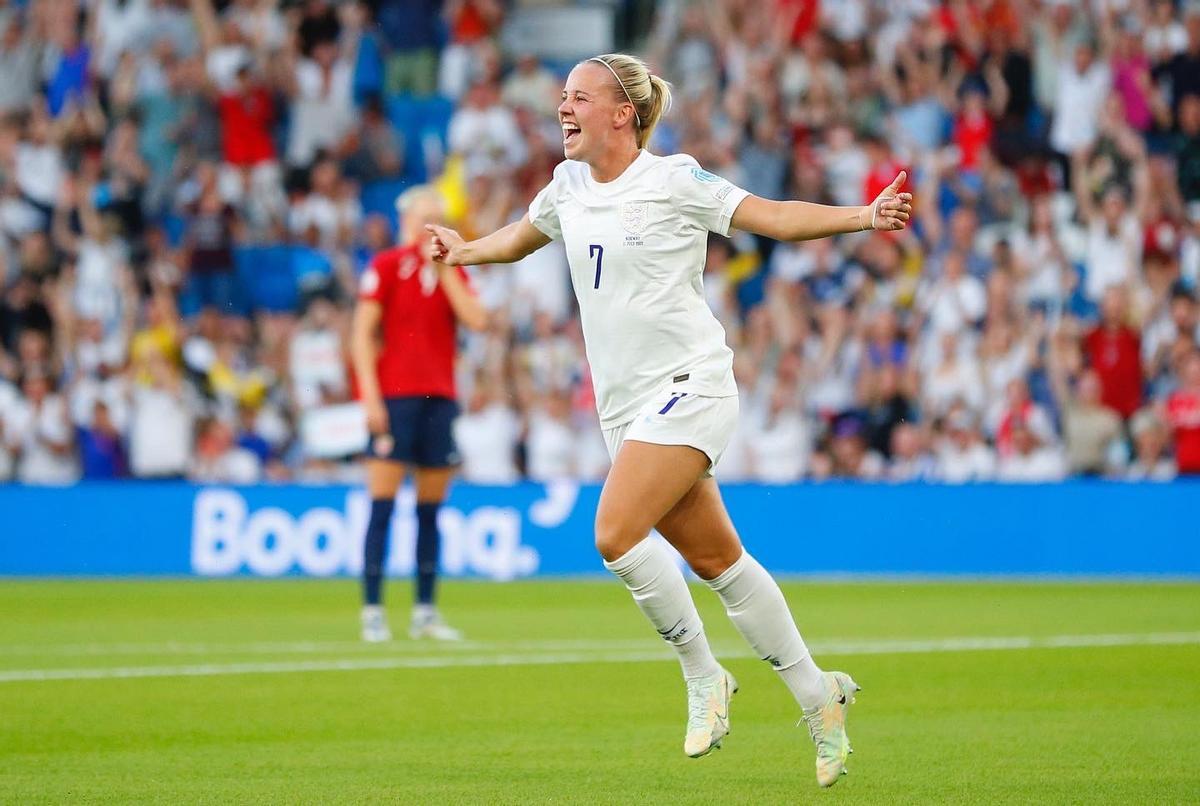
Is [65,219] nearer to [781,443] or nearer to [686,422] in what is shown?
[781,443]

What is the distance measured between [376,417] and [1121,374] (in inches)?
354

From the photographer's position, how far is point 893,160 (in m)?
20.1

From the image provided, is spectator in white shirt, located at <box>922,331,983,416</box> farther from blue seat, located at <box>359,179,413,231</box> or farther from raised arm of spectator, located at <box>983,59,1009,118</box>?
blue seat, located at <box>359,179,413,231</box>

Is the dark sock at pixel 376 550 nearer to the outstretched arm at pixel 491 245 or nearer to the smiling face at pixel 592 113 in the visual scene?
the outstretched arm at pixel 491 245

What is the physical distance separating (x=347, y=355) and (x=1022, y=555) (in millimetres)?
6719

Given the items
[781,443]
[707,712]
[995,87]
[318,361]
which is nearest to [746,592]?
[707,712]

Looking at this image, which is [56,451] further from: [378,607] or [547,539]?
[378,607]

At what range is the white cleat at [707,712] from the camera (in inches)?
255

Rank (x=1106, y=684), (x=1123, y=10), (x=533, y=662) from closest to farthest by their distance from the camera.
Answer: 1. (x=1106, y=684)
2. (x=533, y=662)
3. (x=1123, y=10)

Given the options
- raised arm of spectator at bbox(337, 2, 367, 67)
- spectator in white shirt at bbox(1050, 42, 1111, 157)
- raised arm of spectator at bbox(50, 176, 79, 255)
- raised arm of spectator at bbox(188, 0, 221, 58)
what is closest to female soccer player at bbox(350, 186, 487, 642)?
spectator in white shirt at bbox(1050, 42, 1111, 157)

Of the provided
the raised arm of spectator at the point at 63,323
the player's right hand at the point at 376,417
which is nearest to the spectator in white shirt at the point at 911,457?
the player's right hand at the point at 376,417

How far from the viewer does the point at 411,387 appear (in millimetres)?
11648

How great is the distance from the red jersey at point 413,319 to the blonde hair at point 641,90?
16.1ft

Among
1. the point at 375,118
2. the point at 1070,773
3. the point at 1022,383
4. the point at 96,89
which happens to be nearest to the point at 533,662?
the point at 1070,773
